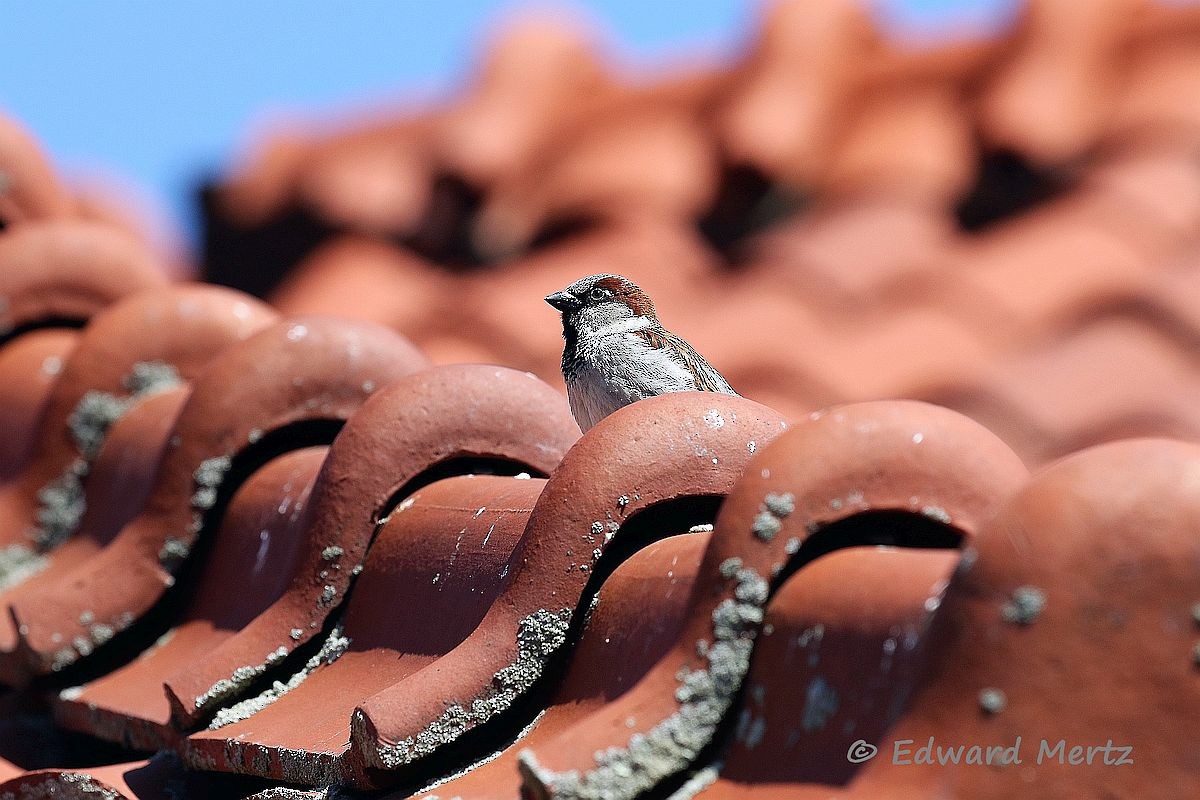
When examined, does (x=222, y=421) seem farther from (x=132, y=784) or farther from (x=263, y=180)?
(x=263, y=180)

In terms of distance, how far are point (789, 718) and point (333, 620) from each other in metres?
0.98

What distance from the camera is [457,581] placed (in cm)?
195

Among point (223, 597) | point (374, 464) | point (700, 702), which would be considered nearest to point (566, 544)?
point (700, 702)

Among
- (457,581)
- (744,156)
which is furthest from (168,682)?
(744,156)

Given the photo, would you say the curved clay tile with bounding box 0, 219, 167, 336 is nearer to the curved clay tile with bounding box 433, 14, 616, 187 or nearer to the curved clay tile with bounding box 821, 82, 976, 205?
the curved clay tile with bounding box 433, 14, 616, 187

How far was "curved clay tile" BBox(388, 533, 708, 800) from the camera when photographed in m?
1.54

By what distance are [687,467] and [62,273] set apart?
218cm

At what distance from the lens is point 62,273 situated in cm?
347

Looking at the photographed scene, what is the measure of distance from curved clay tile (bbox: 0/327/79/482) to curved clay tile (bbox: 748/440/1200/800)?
7.79 feet

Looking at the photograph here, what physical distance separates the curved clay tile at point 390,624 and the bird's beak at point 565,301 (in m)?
1.30

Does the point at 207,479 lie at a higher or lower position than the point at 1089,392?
lower

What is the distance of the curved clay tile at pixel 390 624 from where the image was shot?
1.86 meters

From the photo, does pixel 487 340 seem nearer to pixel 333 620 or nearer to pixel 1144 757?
pixel 333 620

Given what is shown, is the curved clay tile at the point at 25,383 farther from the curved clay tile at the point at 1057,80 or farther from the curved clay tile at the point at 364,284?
the curved clay tile at the point at 1057,80
